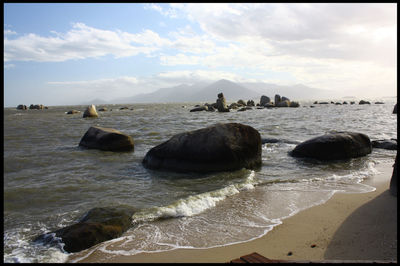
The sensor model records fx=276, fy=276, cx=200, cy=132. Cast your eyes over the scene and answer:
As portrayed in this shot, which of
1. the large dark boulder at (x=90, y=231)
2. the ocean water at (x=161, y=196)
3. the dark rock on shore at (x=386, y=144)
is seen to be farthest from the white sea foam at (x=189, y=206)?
the dark rock on shore at (x=386, y=144)

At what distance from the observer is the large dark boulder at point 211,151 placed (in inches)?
328

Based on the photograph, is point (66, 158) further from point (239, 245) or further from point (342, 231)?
point (342, 231)

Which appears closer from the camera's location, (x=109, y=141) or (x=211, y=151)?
(x=211, y=151)

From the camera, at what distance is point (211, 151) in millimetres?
8336

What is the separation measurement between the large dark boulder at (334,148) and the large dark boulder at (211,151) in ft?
7.51

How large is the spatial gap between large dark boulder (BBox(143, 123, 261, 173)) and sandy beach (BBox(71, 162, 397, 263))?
3533 mm

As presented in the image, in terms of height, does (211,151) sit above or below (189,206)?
above

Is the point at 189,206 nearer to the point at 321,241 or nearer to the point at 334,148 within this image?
the point at 321,241

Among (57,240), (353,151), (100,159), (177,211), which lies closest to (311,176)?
(353,151)

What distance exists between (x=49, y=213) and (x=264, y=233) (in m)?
4.05

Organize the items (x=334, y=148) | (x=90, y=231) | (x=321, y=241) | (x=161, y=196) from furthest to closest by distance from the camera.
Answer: (x=334, y=148) < (x=161, y=196) < (x=90, y=231) < (x=321, y=241)

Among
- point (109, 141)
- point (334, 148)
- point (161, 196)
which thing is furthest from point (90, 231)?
point (334, 148)

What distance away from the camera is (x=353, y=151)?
32.9 feet

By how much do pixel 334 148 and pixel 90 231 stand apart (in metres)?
8.60
